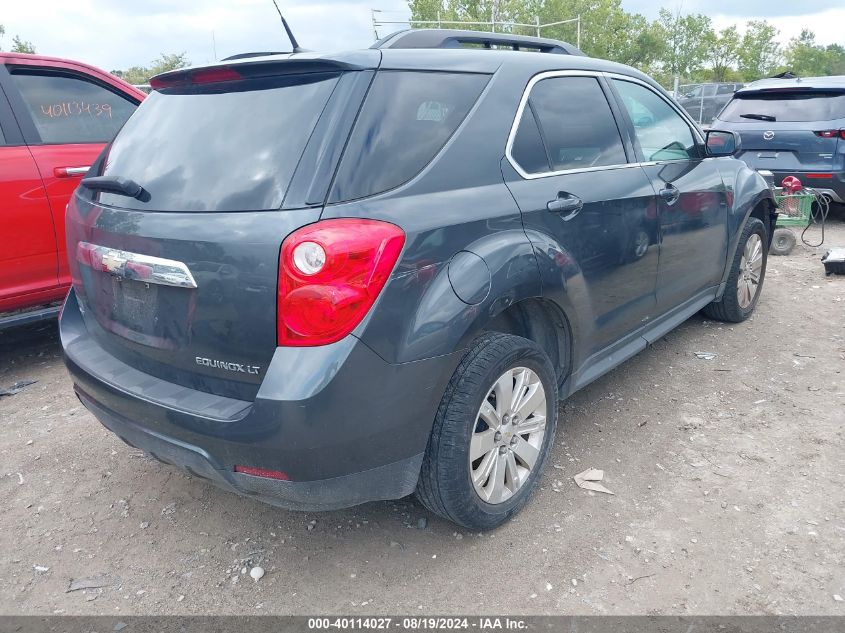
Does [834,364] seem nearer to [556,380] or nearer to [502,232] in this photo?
[556,380]

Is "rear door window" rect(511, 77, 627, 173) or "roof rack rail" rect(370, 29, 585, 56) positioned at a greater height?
"roof rack rail" rect(370, 29, 585, 56)

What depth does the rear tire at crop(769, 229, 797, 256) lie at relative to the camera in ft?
23.2

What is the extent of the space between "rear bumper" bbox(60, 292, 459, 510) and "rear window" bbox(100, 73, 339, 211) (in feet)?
1.87

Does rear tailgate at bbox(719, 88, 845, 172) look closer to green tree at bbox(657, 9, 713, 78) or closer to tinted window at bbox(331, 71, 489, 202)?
tinted window at bbox(331, 71, 489, 202)

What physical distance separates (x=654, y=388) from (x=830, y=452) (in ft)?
3.26

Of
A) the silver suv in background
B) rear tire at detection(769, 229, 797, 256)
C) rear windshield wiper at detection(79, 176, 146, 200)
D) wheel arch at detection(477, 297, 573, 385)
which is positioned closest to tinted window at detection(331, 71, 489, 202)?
wheel arch at detection(477, 297, 573, 385)

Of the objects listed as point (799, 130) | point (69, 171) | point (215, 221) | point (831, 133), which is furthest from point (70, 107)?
point (831, 133)

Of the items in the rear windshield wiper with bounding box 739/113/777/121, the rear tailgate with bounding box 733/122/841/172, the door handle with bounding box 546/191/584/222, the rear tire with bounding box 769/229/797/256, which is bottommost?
the rear tire with bounding box 769/229/797/256

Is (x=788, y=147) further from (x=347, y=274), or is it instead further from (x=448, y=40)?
(x=347, y=274)

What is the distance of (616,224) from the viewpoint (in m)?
3.22

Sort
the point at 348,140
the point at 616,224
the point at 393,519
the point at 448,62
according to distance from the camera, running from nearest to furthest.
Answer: the point at 348,140 < the point at 448,62 < the point at 393,519 < the point at 616,224

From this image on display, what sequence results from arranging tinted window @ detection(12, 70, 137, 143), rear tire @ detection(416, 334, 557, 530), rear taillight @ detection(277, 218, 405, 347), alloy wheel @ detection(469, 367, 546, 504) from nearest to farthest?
rear taillight @ detection(277, 218, 405, 347)
rear tire @ detection(416, 334, 557, 530)
alloy wheel @ detection(469, 367, 546, 504)
tinted window @ detection(12, 70, 137, 143)

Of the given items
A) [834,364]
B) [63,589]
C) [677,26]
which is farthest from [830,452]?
[677,26]

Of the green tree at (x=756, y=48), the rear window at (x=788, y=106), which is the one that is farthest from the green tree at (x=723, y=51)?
the rear window at (x=788, y=106)
